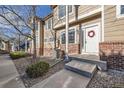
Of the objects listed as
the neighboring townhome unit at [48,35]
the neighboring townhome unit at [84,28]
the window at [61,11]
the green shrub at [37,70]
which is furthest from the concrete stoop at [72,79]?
the neighboring townhome unit at [48,35]

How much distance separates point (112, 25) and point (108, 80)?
2.69 m

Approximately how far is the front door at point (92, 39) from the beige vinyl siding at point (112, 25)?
8.26ft

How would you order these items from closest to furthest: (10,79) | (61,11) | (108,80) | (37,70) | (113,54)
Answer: (108,80), (113,54), (37,70), (10,79), (61,11)

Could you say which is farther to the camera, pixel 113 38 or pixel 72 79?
pixel 113 38

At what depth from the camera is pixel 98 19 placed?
10172mm

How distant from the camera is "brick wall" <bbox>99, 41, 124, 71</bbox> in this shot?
649 cm

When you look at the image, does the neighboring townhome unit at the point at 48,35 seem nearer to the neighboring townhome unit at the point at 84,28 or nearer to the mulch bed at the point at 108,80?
the neighboring townhome unit at the point at 84,28

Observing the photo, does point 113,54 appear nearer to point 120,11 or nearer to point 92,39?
point 120,11

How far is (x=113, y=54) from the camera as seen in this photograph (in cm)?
684

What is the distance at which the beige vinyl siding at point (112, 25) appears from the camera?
714cm

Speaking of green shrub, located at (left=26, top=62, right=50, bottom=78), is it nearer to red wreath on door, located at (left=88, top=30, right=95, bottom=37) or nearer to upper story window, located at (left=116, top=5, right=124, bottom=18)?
upper story window, located at (left=116, top=5, right=124, bottom=18)

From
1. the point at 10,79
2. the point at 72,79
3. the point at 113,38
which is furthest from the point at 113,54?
the point at 10,79
